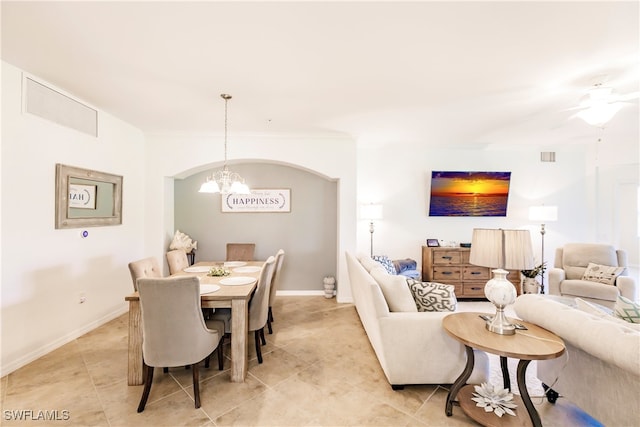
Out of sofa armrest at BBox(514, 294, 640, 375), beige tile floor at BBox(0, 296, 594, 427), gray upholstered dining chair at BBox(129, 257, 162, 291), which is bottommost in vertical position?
beige tile floor at BBox(0, 296, 594, 427)

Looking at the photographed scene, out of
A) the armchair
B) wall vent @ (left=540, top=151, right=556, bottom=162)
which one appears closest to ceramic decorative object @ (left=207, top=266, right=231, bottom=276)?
the armchair

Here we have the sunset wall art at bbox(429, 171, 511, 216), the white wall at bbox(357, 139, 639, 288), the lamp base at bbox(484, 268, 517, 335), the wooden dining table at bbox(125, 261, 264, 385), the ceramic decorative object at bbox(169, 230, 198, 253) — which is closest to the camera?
the lamp base at bbox(484, 268, 517, 335)

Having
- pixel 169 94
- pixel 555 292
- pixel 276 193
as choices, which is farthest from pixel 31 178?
pixel 555 292

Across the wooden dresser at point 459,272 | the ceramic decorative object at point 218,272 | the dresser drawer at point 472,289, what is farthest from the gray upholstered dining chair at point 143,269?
the dresser drawer at point 472,289

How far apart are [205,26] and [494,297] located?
8.70 ft

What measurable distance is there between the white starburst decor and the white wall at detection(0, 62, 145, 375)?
12.5ft

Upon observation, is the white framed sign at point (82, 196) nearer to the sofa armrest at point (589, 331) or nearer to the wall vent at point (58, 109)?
the wall vent at point (58, 109)

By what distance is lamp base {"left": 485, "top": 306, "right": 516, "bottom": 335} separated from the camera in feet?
6.07

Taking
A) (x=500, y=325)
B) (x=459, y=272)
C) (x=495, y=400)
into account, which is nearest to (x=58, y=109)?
(x=500, y=325)

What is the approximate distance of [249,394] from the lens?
221cm

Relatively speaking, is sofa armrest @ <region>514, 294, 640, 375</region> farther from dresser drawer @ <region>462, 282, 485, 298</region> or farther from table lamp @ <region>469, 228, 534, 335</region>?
dresser drawer @ <region>462, 282, 485, 298</region>

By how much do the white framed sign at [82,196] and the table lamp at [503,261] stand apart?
402cm

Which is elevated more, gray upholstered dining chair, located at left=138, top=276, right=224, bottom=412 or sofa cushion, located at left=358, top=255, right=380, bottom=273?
sofa cushion, located at left=358, top=255, right=380, bottom=273

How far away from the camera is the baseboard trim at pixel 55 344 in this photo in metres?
2.44
